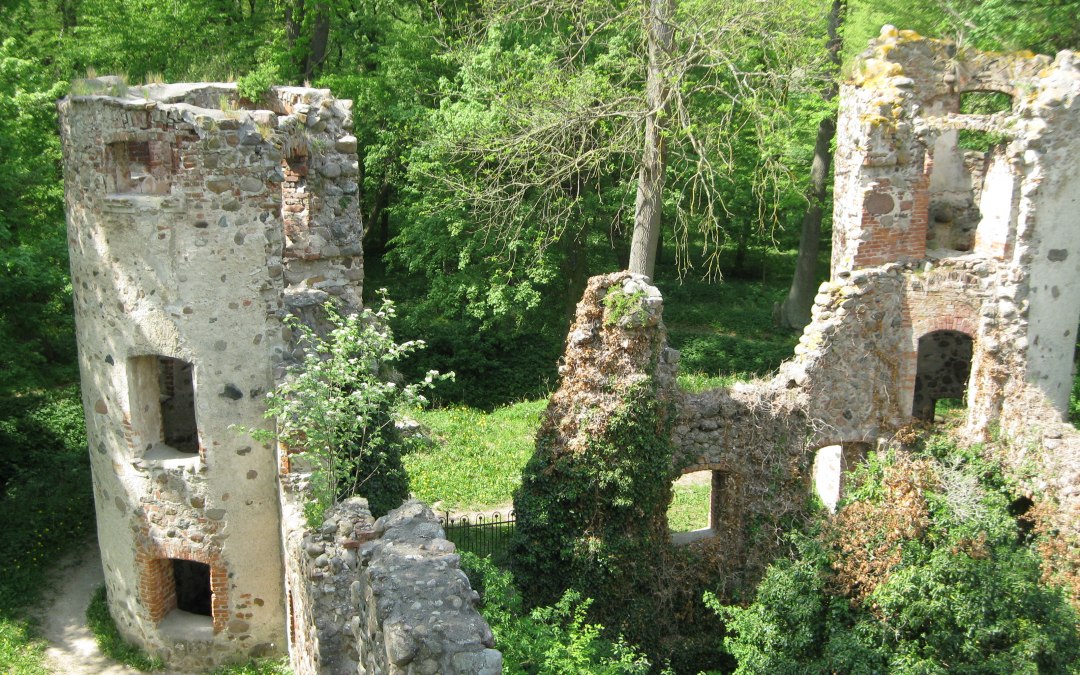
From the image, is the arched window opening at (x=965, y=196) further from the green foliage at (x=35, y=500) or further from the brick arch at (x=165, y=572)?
the green foliage at (x=35, y=500)

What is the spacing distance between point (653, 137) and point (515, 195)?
2835 millimetres

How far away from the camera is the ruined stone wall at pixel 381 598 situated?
6.89m

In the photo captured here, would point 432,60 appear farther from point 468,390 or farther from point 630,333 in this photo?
point 630,333

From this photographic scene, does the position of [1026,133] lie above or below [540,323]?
above

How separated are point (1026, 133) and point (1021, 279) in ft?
7.05

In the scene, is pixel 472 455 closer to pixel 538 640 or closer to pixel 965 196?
pixel 538 640

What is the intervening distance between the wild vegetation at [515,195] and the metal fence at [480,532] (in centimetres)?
126

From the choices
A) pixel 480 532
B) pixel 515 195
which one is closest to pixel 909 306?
pixel 480 532

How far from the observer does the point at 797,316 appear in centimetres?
2588

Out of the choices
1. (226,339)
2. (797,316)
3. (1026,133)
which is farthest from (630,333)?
(797,316)

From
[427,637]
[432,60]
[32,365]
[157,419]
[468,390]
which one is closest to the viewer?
[427,637]

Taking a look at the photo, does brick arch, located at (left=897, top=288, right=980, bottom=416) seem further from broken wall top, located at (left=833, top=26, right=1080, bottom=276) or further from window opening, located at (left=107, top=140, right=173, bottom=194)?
window opening, located at (left=107, top=140, right=173, bottom=194)

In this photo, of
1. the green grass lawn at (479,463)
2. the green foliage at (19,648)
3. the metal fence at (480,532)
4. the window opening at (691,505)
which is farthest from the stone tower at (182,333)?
the window opening at (691,505)

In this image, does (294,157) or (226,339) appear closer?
(226,339)
